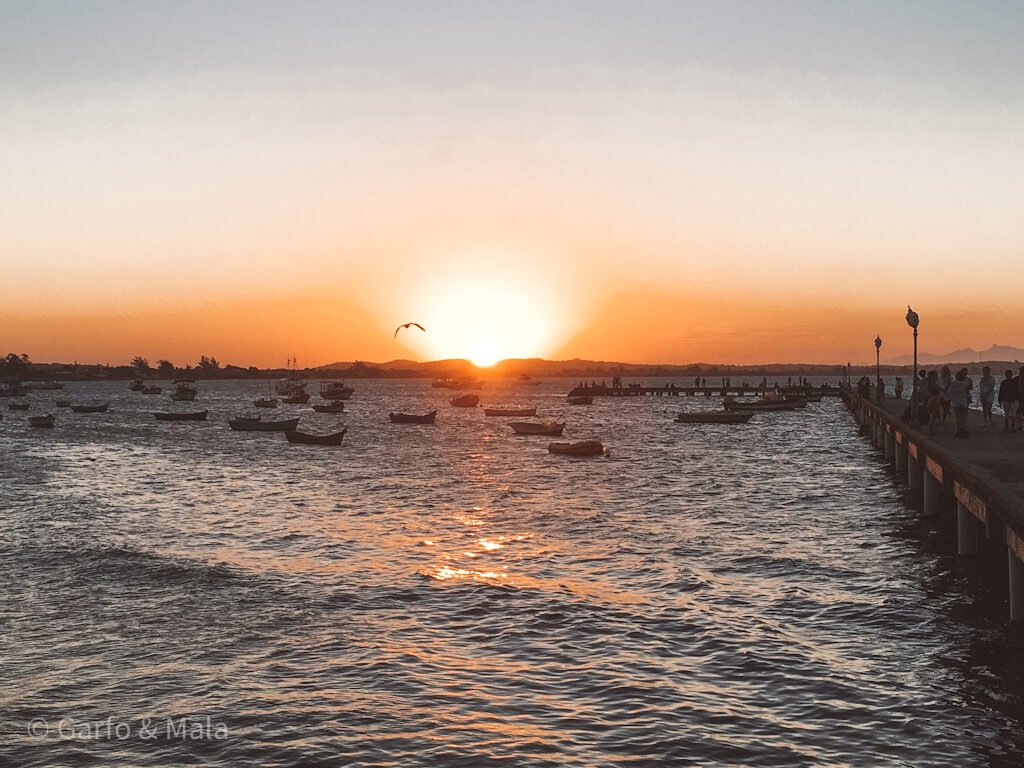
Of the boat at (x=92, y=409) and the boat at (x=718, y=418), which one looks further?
the boat at (x=92, y=409)

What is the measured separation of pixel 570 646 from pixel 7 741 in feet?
28.0

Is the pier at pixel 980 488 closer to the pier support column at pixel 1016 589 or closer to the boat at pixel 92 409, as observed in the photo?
the pier support column at pixel 1016 589

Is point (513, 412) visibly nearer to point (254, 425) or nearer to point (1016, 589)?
point (254, 425)

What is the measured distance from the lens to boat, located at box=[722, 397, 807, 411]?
110 m

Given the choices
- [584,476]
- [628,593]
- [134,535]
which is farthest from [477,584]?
[584,476]

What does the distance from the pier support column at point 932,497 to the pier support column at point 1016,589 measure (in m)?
13.8

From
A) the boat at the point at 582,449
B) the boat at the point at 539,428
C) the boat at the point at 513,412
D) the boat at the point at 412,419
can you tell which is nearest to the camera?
the boat at the point at 582,449

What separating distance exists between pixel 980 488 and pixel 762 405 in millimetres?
98870

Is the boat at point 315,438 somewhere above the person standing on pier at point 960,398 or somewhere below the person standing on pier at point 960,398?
below

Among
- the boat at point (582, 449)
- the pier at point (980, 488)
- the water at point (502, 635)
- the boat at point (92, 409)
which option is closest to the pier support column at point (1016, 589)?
the pier at point (980, 488)

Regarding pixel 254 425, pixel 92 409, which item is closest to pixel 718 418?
pixel 254 425

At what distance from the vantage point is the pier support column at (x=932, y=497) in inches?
1195

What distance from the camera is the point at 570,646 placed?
16.4 meters

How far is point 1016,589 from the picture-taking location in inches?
667
